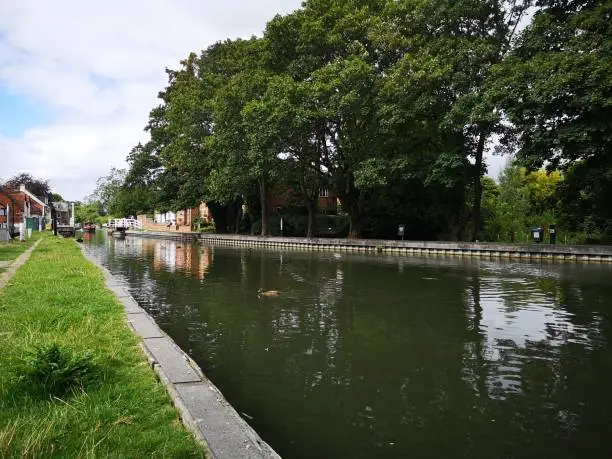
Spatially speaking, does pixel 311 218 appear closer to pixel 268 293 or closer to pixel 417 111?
pixel 417 111

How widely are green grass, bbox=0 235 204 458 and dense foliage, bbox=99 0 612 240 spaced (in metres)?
20.2

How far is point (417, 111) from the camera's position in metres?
28.0

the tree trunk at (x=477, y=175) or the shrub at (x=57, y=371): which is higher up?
the tree trunk at (x=477, y=175)

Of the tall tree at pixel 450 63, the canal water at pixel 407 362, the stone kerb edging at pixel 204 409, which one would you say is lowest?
the canal water at pixel 407 362

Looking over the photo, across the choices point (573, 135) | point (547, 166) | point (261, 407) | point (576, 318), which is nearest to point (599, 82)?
point (573, 135)

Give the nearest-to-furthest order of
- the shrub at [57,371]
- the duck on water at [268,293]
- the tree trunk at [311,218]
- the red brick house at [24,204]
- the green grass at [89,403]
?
1. the green grass at [89,403]
2. the shrub at [57,371]
3. the duck on water at [268,293]
4. the tree trunk at [311,218]
5. the red brick house at [24,204]

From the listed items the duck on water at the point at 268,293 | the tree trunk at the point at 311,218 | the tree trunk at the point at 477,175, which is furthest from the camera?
the tree trunk at the point at 311,218

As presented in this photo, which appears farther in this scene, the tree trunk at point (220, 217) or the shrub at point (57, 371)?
the tree trunk at point (220, 217)

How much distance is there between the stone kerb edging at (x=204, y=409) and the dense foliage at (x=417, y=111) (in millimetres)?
19945

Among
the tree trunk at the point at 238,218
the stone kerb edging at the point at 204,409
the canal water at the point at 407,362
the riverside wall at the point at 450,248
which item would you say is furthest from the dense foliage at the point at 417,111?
the stone kerb edging at the point at 204,409

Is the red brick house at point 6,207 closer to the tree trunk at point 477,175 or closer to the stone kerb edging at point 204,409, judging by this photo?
→ the tree trunk at point 477,175

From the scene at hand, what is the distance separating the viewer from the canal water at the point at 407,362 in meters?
4.88

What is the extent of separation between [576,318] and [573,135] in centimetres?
1343

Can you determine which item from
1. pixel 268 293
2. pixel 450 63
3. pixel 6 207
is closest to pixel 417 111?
pixel 450 63
